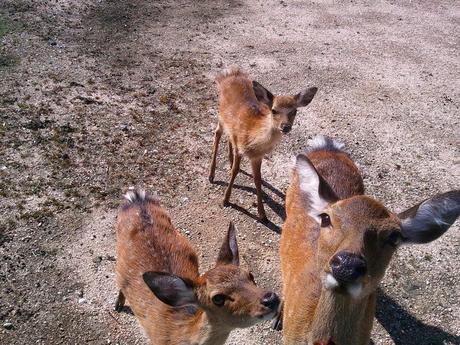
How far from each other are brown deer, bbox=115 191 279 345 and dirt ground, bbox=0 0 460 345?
0.76 meters

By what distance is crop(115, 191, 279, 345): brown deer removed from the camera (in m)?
3.43

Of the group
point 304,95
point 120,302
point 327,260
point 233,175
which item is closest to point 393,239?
point 327,260

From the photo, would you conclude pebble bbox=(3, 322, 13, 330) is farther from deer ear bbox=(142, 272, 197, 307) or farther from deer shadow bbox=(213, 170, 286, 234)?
deer shadow bbox=(213, 170, 286, 234)

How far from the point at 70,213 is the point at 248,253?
2.35 meters

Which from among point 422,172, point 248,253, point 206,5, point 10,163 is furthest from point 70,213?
point 206,5

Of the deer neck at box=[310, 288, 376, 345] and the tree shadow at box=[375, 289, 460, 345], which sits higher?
the deer neck at box=[310, 288, 376, 345]

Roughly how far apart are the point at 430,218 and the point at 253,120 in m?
3.78

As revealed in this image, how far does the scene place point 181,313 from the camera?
13.4 feet

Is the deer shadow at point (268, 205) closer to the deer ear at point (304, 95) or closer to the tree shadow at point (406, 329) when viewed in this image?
the deer ear at point (304, 95)

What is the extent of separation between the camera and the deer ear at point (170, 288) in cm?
333

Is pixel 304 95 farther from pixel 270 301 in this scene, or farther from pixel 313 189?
pixel 270 301

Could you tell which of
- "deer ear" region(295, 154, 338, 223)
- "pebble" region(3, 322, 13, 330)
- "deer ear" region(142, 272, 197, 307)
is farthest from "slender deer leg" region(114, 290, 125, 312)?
"deer ear" region(295, 154, 338, 223)

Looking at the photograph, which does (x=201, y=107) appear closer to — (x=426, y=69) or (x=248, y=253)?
(x=248, y=253)

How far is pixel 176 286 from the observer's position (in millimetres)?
3477
